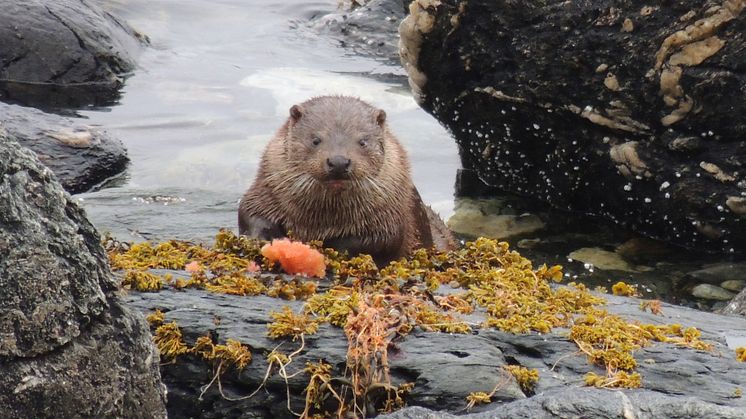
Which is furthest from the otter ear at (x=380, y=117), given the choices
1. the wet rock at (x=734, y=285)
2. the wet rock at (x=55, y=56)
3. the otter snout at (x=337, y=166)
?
the wet rock at (x=55, y=56)

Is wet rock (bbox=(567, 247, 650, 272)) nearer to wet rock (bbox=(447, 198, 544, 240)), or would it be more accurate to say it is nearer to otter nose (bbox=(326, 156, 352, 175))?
wet rock (bbox=(447, 198, 544, 240))

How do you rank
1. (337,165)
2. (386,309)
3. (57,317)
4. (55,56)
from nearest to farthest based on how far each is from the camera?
(57,317) → (386,309) → (337,165) → (55,56)

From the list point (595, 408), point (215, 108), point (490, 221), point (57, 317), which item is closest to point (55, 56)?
point (215, 108)

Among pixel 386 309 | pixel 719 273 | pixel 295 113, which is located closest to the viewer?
pixel 386 309

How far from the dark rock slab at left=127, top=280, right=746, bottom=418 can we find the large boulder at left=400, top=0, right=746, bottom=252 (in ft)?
11.6

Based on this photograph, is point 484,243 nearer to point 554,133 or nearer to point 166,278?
point 166,278

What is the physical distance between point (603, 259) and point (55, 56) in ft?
20.4

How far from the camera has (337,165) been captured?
5.57 m

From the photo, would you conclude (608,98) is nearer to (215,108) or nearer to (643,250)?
(643,250)

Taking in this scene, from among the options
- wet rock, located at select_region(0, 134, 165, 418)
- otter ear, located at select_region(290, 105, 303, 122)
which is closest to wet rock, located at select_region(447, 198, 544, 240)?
otter ear, located at select_region(290, 105, 303, 122)

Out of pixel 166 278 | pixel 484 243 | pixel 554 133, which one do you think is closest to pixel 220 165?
pixel 554 133

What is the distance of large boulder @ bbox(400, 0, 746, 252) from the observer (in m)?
7.33

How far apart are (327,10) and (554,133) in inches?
331

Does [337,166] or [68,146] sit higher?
[337,166]
